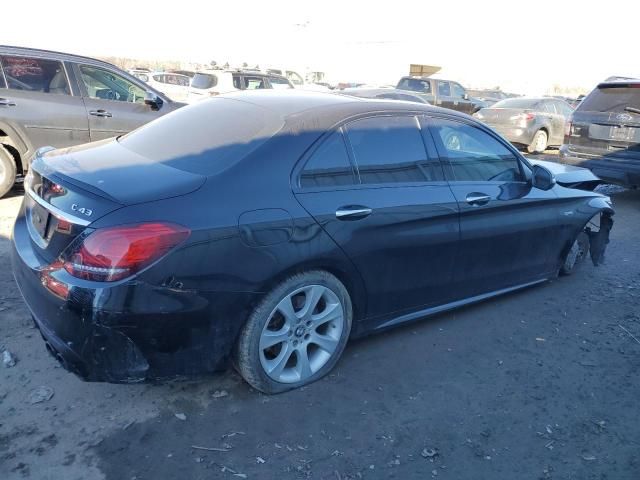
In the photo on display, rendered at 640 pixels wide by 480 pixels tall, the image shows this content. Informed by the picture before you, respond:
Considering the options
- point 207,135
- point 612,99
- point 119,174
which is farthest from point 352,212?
point 612,99

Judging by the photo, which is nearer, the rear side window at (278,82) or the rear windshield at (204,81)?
the rear windshield at (204,81)

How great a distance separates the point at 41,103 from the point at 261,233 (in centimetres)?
508

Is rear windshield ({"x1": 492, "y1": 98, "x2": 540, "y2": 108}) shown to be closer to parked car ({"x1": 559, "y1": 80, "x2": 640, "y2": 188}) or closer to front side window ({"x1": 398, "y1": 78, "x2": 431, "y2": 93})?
front side window ({"x1": 398, "y1": 78, "x2": 431, "y2": 93})

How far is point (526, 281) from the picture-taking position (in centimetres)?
448

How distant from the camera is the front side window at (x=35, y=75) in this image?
6379mm

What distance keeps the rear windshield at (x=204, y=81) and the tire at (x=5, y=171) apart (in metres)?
Answer: 9.54

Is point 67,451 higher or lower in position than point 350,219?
lower

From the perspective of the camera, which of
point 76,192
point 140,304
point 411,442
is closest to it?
point 140,304

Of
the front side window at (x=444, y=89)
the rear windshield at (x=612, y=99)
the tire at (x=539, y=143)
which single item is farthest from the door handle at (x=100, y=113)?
the front side window at (x=444, y=89)

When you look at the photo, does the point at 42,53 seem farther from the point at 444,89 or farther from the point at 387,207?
the point at 444,89

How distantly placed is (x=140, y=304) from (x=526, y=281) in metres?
3.22

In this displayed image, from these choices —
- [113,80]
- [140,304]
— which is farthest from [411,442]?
[113,80]

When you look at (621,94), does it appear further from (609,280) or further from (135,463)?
(135,463)

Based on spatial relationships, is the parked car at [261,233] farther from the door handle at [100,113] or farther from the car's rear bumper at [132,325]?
the door handle at [100,113]
